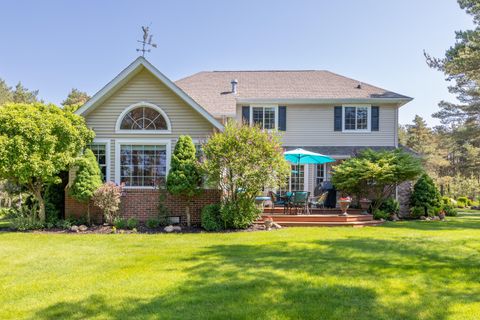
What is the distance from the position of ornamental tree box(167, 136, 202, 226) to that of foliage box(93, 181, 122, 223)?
174 cm

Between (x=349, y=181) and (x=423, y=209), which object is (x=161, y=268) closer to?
(x=349, y=181)

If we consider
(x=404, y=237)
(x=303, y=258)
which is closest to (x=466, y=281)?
(x=303, y=258)

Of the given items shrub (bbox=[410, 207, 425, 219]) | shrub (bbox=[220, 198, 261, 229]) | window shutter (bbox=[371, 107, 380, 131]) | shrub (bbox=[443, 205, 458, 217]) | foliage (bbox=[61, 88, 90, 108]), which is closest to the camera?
shrub (bbox=[220, 198, 261, 229])

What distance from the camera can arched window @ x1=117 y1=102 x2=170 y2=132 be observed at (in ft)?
43.2

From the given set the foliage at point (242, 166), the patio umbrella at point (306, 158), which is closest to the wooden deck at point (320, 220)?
the foliage at point (242, 166)

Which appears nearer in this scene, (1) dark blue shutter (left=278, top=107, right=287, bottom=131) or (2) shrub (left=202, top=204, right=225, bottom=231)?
(2) shrub (left=202, top=204, right=225, bottom=231)

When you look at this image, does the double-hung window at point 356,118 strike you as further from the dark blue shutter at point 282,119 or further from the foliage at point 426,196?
the foliage at point 426,196

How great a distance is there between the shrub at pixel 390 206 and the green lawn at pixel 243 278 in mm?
5142

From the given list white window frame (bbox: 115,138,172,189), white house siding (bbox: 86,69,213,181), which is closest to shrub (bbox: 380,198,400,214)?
white house siding (bbox: 86,69,213,181)

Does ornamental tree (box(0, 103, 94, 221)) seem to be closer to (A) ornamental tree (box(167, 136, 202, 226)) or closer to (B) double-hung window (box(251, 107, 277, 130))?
(A) ornamental tree (box(167, 136, 202, 226))

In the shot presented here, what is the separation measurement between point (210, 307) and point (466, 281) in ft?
13.8

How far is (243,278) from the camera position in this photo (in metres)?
5.91

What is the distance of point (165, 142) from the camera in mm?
13141

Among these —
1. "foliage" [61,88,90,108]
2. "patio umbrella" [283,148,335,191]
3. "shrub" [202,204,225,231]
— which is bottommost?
"shrub" [202,204,225,231]
